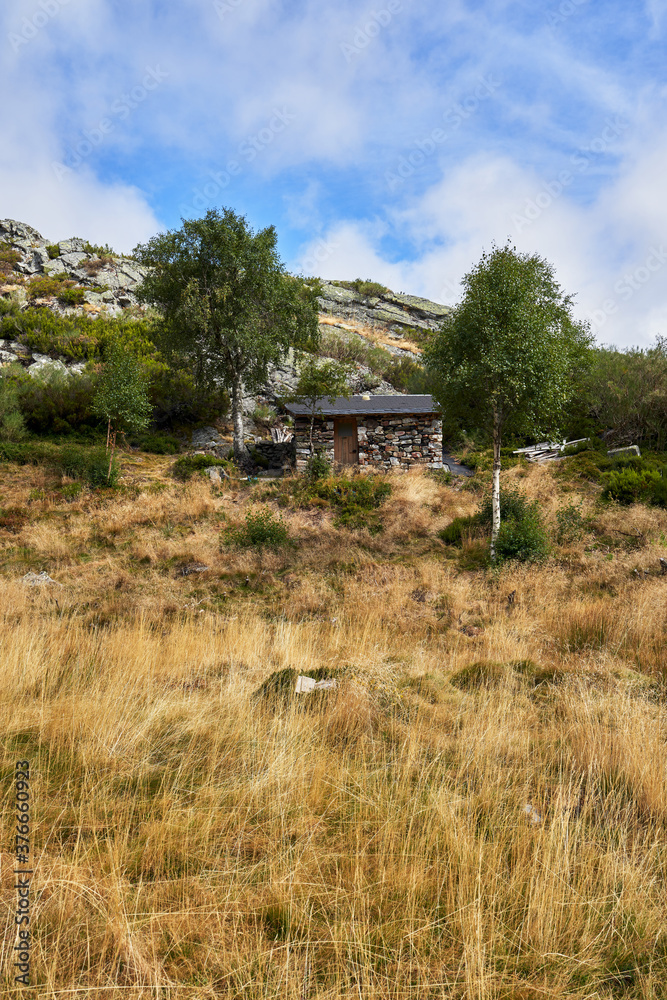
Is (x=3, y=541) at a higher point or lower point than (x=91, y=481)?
lower

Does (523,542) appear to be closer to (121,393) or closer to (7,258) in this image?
(121,393)

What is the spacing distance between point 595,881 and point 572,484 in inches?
737

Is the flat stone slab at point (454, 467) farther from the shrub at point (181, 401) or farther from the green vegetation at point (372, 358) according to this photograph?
the shrub at point (181, 401)

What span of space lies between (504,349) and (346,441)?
12.8 meters

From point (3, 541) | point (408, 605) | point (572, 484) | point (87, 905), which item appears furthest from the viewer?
point (572, 484)

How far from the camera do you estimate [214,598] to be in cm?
1127

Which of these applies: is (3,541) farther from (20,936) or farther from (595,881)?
(595,881)

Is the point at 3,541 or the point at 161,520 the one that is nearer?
the point at 3,541

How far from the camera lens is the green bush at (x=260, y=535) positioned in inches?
571

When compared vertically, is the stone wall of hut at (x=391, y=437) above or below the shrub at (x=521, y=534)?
above

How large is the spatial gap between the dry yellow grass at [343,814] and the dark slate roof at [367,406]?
60.4 ft

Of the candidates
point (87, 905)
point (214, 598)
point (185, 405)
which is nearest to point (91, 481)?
point (185, 405)

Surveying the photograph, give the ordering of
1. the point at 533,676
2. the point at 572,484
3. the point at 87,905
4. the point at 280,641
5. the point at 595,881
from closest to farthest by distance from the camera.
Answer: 1. the point at 87,905
2. the point at 595,881
3. the point at 533,676
4. the point at 280,641
5. the point at 572,484

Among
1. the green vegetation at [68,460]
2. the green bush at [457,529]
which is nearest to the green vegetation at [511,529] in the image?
the green bush at [457,529]
